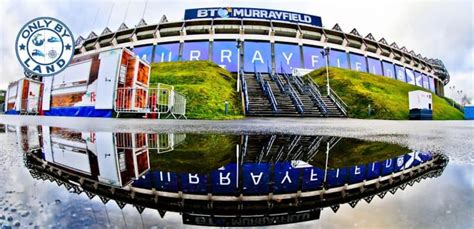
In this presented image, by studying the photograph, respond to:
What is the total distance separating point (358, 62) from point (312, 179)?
4892 centimetres

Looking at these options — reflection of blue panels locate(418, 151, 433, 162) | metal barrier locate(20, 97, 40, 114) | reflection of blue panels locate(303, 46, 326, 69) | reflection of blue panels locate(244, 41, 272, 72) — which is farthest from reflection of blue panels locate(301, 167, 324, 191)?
reflection of blue panels locate(303, 46, 326, 69)

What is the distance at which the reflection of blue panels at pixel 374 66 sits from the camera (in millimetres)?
49062

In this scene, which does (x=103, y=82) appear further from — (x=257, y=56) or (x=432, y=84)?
(x=432, y=84)

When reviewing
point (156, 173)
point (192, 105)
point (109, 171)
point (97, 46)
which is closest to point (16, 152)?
point (109, 171)

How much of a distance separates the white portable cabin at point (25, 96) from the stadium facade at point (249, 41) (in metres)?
18.4

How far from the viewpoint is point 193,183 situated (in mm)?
2605

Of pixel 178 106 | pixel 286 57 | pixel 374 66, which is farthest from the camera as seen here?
pixel 374 66

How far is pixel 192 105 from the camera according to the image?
19875 mm

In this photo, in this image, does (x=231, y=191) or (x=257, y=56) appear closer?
(x=231, y=191)

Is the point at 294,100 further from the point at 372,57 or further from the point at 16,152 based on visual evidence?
the point at 372,57

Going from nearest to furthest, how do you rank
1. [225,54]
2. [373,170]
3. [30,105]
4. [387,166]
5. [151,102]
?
[373,170] < [387,166] < [151,102] < [30,105] < [225,54]

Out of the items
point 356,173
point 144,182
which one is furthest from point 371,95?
point 144,182

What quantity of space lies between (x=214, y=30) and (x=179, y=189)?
42.9 m

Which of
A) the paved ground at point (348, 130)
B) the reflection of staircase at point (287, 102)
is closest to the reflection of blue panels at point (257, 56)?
the reflection of staircase at point (287, 102)
